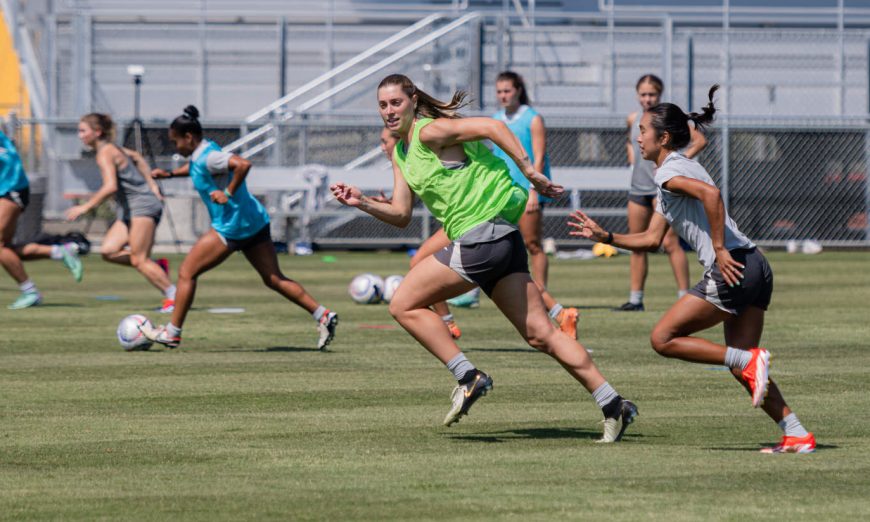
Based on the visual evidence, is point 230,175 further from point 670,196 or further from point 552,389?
point 670,196

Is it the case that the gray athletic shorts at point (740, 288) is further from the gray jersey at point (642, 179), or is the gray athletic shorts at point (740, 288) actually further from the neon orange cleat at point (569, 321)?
the gray jersey at point (642, 179)

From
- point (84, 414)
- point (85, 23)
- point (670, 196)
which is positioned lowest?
point (84, 414)

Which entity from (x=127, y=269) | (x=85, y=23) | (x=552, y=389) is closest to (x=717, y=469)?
(x=552, y=389)

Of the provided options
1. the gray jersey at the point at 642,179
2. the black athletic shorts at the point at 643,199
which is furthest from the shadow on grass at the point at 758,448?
the black athletic shorts at the point at 643,199

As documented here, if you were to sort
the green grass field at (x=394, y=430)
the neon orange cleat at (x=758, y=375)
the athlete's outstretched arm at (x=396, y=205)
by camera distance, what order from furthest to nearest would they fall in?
the athlete's outstretched arm at (x=396, y=205)
the neon orange cleat at (x=758, y=375)
the green grass field at (x=394, y=430)

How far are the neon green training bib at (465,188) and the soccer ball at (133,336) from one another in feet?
→ 15.6

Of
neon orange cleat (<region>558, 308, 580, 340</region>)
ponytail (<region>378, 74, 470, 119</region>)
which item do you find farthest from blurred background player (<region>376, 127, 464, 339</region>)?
ponytail (<region>378, 74, 470, 119</region>)

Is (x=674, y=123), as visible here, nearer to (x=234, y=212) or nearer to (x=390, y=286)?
(x=234, y=212)

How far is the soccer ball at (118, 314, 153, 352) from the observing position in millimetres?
12094

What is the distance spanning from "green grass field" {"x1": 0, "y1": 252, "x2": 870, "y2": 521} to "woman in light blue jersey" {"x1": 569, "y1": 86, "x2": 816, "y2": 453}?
1.09 feet

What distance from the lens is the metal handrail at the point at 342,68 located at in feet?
97.8

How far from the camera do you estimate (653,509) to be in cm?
591

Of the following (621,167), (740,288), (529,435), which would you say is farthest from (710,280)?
(621,167)

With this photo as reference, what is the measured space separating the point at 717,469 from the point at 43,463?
307cm
